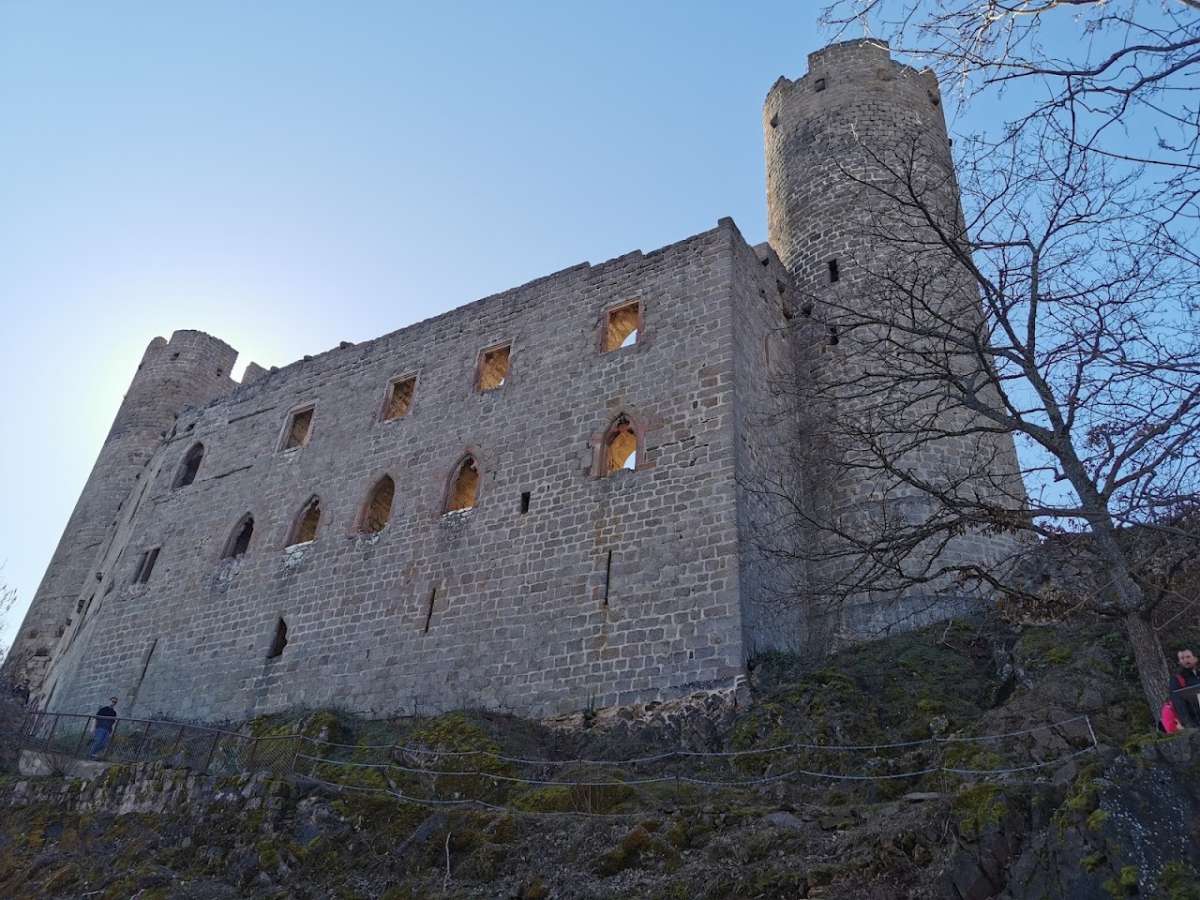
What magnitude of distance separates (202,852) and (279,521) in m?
9.35

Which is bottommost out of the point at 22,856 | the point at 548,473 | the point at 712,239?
the point at 22,856

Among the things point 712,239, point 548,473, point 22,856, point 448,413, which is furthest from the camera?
point 448,413

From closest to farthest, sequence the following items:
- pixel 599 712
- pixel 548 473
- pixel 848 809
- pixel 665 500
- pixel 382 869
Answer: pixel 848 809, pixel 382 869, pixel 599 712, pixel 665 500, pixel 548 473

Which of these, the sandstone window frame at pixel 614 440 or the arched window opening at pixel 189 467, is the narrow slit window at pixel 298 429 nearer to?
the arched window opening at pixel 189 467

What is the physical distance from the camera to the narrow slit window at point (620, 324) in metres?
16.5

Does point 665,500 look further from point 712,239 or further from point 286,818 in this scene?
point 286,818

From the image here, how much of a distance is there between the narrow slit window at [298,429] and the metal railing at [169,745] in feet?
21.8

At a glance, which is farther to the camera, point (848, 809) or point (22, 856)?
point (22, 856)

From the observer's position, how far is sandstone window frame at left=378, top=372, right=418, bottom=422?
18547 mm

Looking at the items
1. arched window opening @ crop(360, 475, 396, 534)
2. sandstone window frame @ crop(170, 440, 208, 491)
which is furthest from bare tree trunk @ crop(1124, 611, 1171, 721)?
sandstone window frame @ crop(170, 440, 208, 491)

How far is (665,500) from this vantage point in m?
13.4

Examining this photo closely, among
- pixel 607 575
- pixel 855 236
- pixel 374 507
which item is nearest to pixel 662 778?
pixel 607 575

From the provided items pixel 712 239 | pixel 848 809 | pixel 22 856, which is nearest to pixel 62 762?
pixel 22 856

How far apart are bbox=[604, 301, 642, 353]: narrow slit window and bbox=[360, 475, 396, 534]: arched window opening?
5092 millimetres
